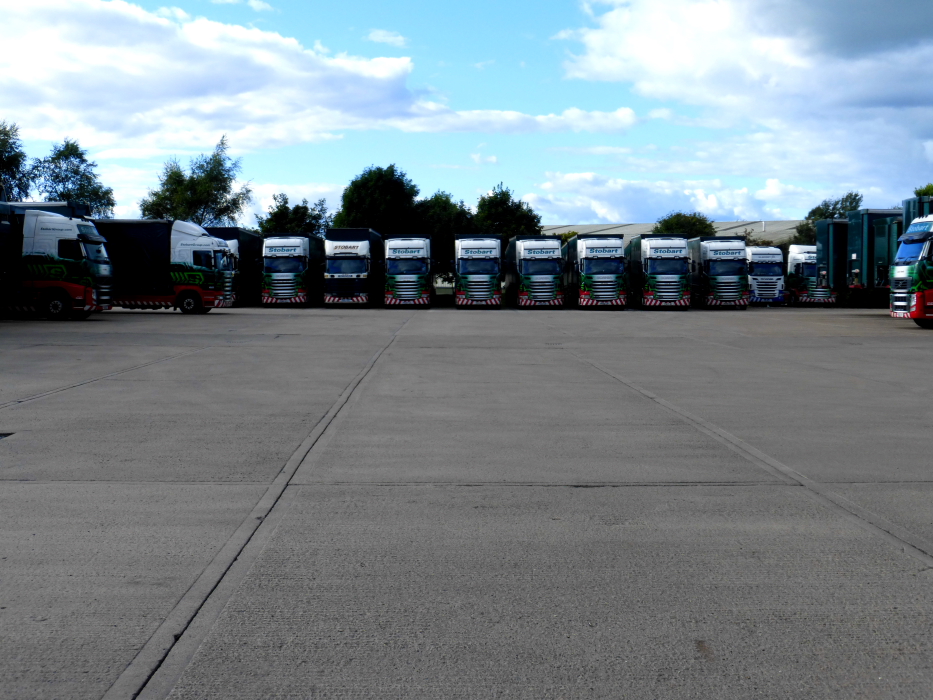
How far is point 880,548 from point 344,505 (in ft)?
10.1

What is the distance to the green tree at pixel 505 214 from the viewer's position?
97.9m

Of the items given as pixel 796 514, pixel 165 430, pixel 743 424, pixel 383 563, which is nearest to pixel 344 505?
pixel 383 563

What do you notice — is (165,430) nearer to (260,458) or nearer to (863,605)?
(260,458)

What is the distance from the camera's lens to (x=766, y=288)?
50.8m

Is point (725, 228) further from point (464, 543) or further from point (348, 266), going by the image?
point (464, 543)

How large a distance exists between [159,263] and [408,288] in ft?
40.9

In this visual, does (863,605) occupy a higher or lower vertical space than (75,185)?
lower

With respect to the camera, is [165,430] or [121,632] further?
[165,430]

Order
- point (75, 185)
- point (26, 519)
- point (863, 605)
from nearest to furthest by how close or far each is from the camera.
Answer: point (863, 605)
point (26, 519)
point (75, 185)

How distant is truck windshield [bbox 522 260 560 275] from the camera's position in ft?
147

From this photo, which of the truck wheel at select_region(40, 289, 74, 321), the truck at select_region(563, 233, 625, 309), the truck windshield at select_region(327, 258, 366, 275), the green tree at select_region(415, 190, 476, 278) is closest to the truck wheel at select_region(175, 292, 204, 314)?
the truck wheel at select_region(40, 289, 74, 321)

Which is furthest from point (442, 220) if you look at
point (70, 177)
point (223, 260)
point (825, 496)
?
point (825, 496)

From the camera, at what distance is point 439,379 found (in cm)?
1380

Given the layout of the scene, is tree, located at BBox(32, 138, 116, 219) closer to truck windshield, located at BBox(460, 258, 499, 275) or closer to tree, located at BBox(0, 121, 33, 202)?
tree, located at BBox(0, 121, 33, 202)
